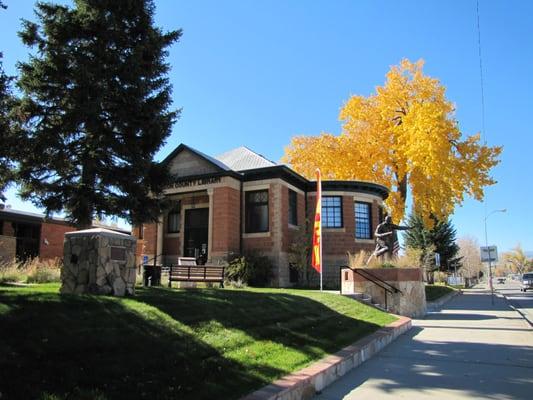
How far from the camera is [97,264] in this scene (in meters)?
8.07

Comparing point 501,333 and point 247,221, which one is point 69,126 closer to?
point 247,221

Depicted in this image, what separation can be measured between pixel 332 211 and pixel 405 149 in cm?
680

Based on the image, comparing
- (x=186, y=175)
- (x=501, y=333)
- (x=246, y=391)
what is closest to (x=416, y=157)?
(x=186, y=175)

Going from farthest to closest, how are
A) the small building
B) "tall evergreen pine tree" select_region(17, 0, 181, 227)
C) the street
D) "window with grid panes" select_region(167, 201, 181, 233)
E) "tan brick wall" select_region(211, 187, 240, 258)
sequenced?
the small building, "window with grid panes" select_region(167, 201, 181, 233), "tan brick wall" select_region(211, 187, 240, 258), the street, "tall evergreen pine tree" select_region(17, 0, 181, 227)

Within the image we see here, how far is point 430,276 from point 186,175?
28.0m

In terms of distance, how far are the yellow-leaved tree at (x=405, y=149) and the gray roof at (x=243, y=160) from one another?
6.83 metres

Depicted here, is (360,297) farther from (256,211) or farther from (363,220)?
(363,220)

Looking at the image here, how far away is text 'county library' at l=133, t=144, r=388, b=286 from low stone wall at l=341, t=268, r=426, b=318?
6.28m

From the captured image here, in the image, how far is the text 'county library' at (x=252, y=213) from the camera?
24094 mm

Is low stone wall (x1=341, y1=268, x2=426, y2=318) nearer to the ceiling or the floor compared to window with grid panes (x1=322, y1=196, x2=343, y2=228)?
nearer to the floor

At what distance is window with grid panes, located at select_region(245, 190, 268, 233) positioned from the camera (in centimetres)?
2484

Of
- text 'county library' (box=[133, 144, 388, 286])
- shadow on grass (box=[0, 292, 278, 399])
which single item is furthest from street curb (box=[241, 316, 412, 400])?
text 'county library' (box=[133, 144, 388, 286])

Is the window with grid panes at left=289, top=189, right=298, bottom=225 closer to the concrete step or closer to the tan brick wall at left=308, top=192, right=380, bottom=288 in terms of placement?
the tan brick wall at left=308, top=192, right=380, bottom=288

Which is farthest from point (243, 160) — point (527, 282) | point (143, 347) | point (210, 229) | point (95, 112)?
point (527, 282)
